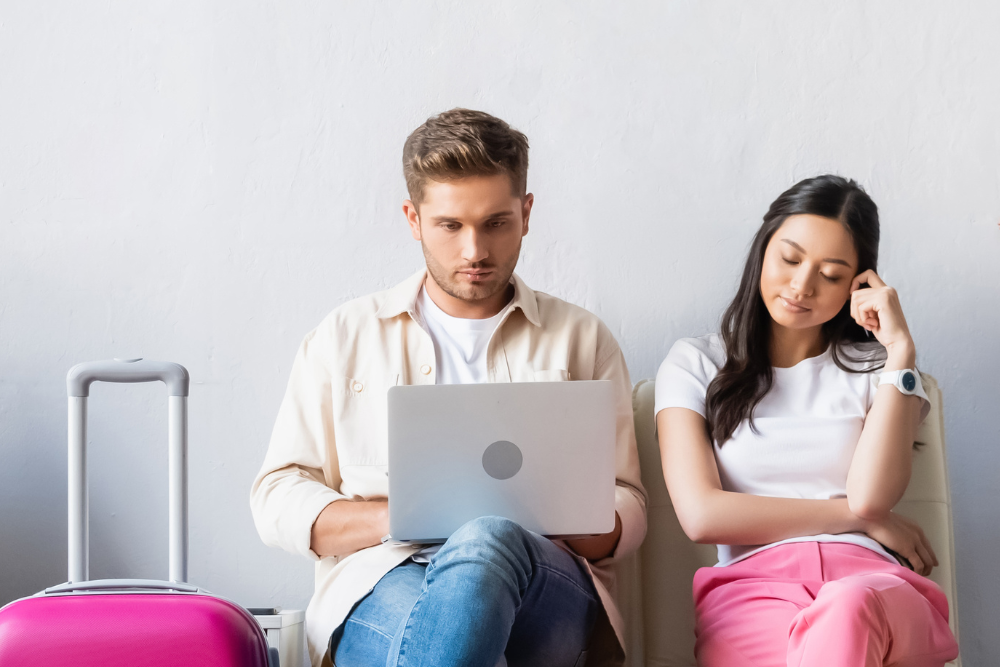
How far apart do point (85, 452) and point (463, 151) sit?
2.60 ft

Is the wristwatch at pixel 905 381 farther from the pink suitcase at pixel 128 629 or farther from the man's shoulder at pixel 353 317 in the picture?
the pink suitcase at pixel 128 629

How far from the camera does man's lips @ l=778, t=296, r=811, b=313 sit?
1612mm

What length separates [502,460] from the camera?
1.24m

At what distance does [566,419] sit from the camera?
124cm

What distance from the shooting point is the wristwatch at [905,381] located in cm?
151

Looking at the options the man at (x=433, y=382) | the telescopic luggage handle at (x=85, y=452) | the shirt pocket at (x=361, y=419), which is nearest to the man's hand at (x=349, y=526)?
the man at (x=433, y=382)

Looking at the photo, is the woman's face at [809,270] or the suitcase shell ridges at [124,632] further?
the woman's face at [809,270]

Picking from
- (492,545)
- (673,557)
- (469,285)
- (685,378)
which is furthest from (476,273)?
(673,557)

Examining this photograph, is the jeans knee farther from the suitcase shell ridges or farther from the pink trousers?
the pink trousers

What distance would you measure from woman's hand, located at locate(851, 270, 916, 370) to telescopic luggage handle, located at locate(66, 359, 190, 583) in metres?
1.19

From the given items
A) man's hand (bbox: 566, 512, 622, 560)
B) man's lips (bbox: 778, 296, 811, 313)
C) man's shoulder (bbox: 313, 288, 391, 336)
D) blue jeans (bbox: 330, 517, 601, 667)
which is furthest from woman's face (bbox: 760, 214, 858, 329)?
man's shoulder (bbox: 313, 288, 391, 336)

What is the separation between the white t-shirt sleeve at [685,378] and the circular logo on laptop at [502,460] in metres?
0.49

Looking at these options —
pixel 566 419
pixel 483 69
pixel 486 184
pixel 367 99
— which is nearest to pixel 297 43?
pixel 367 99

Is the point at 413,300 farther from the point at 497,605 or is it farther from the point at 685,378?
the point at 497,605
